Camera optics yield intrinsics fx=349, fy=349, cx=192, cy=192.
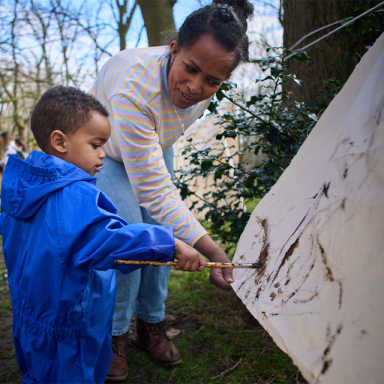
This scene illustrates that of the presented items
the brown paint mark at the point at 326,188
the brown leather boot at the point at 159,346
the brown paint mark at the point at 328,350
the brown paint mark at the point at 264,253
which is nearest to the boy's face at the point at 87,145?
the brown paint mark at the point at 264,253

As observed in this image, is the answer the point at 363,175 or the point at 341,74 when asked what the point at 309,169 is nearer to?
the point at 363,175

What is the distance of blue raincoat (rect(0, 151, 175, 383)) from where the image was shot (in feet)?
3.63

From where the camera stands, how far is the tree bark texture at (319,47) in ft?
7.84

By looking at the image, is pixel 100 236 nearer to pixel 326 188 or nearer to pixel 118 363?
pixel 326 188

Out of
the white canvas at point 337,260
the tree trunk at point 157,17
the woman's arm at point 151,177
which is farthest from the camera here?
the tree trunk at point 157,17

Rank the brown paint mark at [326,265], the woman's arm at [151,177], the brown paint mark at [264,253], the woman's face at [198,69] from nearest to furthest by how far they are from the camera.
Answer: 1. the brown paint mark at [326,265]
2. the brown paint mark at [264,253]
3. the woman's face at [198,69]
4. the woman's arm at [151,177]

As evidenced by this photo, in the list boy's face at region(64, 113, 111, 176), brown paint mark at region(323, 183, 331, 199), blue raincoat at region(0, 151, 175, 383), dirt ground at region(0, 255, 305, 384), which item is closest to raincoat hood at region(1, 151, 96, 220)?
blue raincoat at region(0, 151, 175, 383)

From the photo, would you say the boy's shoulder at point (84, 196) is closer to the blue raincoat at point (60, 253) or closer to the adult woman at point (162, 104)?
the blue raincoat at point (60, 253)

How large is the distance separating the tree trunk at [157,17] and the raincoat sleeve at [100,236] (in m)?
3.03

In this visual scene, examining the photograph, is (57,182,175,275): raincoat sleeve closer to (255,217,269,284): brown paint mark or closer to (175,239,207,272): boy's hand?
(175,239,207,272): boy's hand

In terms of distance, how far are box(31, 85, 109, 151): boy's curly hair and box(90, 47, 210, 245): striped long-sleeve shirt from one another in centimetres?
16

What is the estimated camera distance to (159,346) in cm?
206

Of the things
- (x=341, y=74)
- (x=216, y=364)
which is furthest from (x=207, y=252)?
(x=341, y=74)

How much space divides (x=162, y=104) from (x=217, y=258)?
2.49 feet
